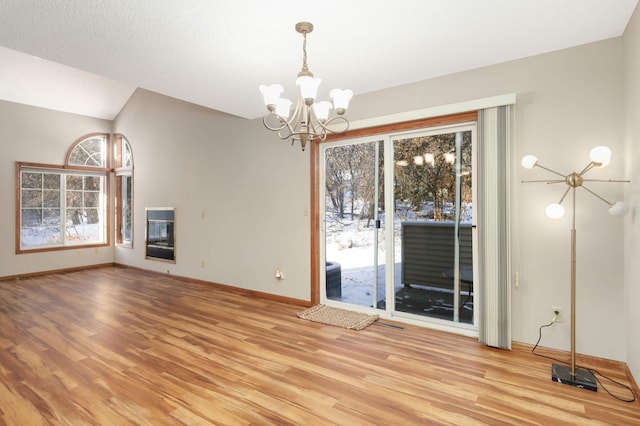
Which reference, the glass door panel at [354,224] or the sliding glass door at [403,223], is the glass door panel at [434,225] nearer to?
the sliding glass door at [403,223]

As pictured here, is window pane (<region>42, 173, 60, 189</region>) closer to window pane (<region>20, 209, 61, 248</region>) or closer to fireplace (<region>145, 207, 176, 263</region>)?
window pane (<region>20, 209, 61, 248</region>)

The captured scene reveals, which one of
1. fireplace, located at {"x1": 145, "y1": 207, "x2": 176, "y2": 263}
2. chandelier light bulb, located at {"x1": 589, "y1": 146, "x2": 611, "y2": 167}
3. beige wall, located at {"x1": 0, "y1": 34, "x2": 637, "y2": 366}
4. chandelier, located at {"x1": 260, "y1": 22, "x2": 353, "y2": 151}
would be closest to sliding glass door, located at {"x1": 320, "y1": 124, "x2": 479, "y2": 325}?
beige wall, located at {"x1": 0, "y1": 34, "x2": 637, "y2": 366}

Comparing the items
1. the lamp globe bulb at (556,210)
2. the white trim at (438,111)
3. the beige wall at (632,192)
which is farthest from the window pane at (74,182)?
the beige wall at (632,192)

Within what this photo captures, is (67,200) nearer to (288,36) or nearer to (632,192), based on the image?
(288,36)

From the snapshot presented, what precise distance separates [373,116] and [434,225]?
1.34 m

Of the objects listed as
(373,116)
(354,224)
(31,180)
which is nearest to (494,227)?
(354,224)

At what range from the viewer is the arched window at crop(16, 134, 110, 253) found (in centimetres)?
596

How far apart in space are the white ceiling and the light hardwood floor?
249 centimetres

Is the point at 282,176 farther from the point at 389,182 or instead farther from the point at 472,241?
the point at 472,241

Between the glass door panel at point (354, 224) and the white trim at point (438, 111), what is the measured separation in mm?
254

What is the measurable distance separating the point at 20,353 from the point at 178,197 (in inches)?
130

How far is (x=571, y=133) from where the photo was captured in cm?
265

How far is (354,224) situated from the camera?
12.9ft

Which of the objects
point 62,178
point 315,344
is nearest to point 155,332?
point 315,344
